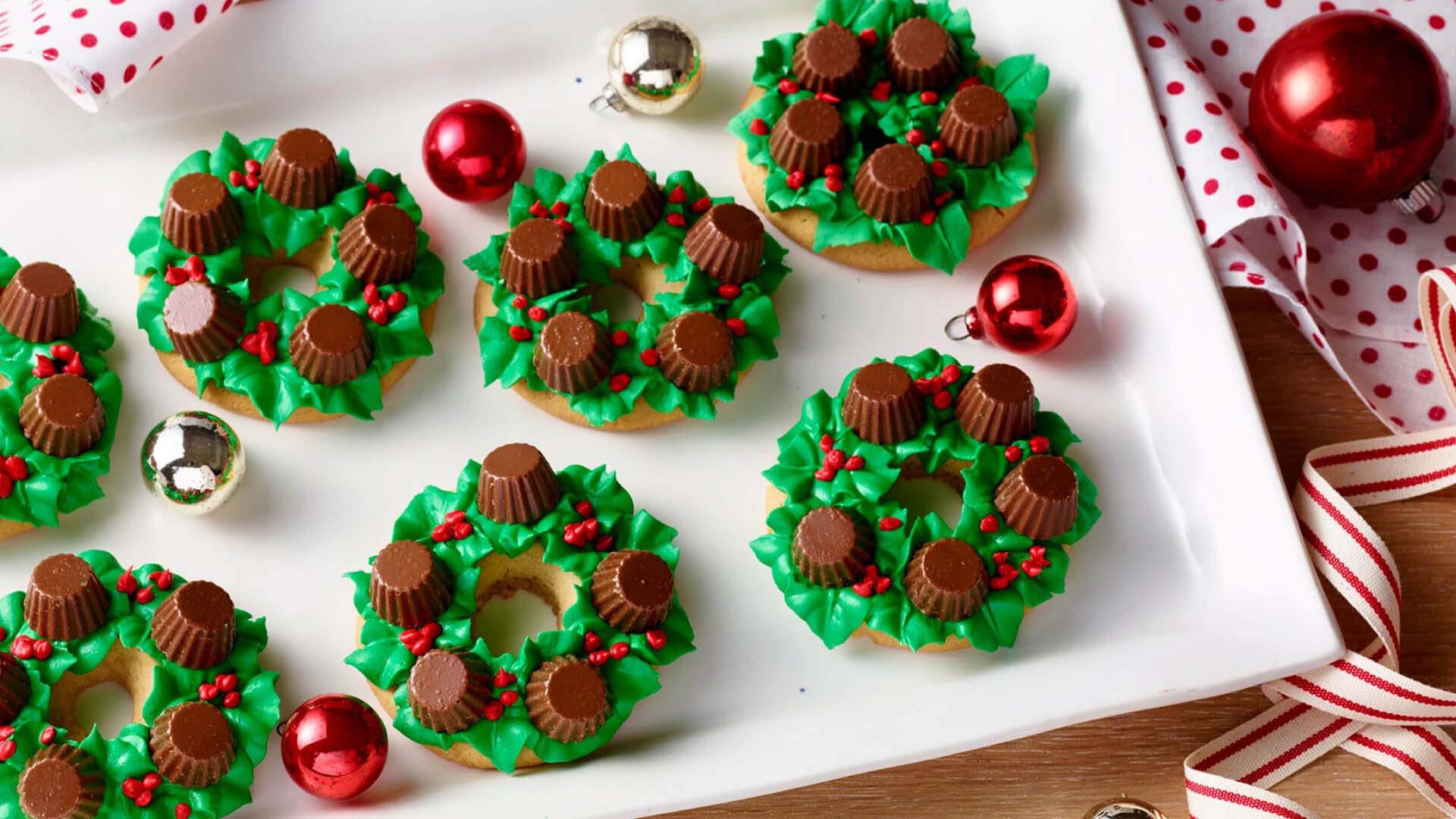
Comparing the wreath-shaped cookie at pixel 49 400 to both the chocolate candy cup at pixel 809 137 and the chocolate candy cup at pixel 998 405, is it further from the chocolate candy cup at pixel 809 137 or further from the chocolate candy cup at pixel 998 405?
the chocolate candy cup at pixel 998 405

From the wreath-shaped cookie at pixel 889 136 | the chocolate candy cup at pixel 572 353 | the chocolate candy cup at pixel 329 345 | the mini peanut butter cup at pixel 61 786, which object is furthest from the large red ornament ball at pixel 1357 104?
the mini peanut butter cup at pixel 61 786

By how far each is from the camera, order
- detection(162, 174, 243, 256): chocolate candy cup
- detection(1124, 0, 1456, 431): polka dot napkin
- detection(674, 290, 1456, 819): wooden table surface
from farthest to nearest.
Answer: detection(1124, 0, 1456, 431): polka dot napkin, detection(162, 174, 243, 256): chocolate candy cup, detection(674, 290, 1456, 819): wooden table surface

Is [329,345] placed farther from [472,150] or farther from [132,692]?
[132,692]

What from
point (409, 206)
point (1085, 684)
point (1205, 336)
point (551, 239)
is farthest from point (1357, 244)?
point (409, 206)

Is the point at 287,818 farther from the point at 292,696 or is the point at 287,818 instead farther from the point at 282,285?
the point at 282,285

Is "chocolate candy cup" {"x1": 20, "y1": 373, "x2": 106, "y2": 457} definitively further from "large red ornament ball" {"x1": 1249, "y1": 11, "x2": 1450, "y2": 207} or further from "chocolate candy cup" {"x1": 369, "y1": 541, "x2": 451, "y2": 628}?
"large red ornament ball" {"x1": 1249, "y1": 11, "x2": 1450, "y2": 207}

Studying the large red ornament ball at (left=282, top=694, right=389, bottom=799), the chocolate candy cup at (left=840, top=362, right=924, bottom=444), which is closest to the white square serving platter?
the large red ornament ball at (left=282, top=694, right=389, bottom=799)
